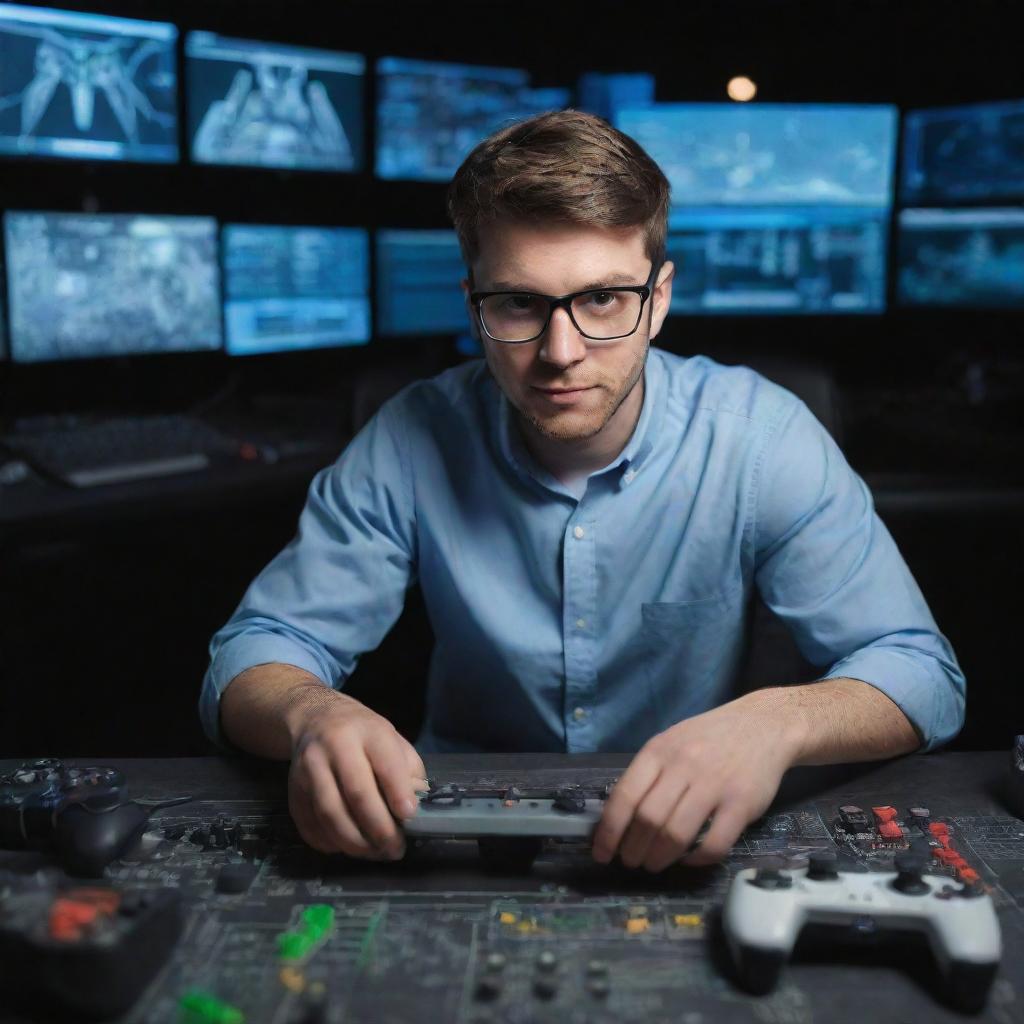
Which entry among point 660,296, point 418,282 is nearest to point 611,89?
point 418,282

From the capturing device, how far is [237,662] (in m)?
1.24

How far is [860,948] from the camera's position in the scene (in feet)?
2.60

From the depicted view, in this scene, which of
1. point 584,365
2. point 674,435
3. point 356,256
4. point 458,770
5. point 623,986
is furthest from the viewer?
point 356,256

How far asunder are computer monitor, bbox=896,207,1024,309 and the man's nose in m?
2.22

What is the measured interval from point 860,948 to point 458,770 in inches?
16.4

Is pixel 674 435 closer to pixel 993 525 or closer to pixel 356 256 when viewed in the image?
pixel 993 525

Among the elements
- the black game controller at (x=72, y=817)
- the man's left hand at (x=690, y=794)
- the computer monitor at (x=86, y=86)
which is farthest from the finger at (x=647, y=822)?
the computer monitor at (x=86, y=86)

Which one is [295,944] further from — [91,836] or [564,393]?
[564,393]

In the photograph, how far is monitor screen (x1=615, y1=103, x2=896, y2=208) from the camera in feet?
10.3

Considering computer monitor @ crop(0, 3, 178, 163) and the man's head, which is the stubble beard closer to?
the man's head

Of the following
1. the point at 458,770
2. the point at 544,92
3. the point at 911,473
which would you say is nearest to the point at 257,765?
the point at 458,770

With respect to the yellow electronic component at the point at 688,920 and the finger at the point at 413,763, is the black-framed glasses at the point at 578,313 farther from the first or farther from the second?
the yellow electronic component at the point at 688,920

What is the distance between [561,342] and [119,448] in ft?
4.13

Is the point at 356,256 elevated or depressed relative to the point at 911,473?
elevated
